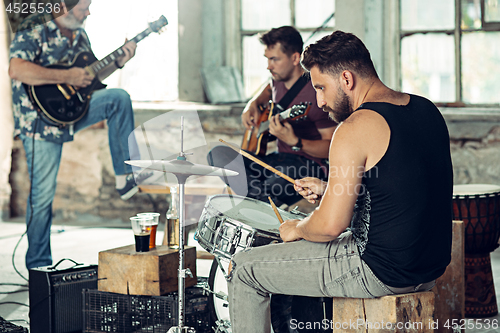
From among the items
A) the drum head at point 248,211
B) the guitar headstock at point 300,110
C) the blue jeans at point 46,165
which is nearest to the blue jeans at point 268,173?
the guitar headstock at point 300,110

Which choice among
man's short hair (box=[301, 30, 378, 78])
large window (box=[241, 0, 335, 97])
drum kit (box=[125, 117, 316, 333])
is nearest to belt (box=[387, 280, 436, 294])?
drum kit (box=[125, 117, 316, 333])

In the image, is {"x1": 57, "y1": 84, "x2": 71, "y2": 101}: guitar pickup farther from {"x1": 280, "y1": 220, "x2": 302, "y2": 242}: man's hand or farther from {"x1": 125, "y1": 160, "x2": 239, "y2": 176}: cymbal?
{"x1": 280, "y1": 220, "x2": 302, "y2": 242}: man's hand

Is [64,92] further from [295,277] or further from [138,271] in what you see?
[295,277]

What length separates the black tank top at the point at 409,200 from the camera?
174 centimetres

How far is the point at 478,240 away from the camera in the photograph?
9.87 ft

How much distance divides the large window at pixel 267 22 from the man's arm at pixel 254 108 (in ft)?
4.80

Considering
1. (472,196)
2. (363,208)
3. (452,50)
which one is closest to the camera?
(363,208)

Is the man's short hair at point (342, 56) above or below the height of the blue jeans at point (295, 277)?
above

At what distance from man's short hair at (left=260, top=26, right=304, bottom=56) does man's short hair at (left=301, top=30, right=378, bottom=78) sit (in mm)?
1646

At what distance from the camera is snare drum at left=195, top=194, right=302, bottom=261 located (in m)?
2.14

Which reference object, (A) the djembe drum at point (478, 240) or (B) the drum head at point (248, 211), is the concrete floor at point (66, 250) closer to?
(A) the djembe drum at point (478, 240)

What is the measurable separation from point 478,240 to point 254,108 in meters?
1.69

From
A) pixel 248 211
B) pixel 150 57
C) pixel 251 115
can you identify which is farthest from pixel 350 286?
pixel 150 57

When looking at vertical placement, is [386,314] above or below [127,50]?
below
